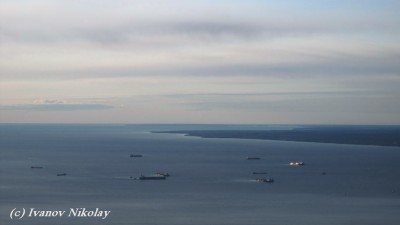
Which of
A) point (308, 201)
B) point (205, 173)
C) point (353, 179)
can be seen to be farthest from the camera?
point (205, 173)

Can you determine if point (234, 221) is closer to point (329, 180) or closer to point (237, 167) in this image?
point (329, 180)

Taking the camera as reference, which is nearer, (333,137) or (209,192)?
(209,192)

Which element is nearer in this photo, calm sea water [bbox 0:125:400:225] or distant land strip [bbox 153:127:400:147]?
calm sea water [bbox 0:125:400:225]

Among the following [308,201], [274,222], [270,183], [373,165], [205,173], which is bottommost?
[274,222]

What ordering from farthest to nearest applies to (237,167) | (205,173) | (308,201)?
(237,167)
(205,173)
(308,201)

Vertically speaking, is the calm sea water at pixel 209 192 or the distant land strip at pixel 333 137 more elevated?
the distant land strip at pixel 333 137

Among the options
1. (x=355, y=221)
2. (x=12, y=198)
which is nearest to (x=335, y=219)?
(x=355, y=221)

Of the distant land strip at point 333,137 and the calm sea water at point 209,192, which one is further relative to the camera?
the distant land strip at point 333,137

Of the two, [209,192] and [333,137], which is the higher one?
[333,137]

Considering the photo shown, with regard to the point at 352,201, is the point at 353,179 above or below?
above

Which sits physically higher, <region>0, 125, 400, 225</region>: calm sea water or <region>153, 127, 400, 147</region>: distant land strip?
<region>153, 127, 400, 147</region>: distant land strip

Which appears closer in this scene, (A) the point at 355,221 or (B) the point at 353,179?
(A) the point at 355,221
